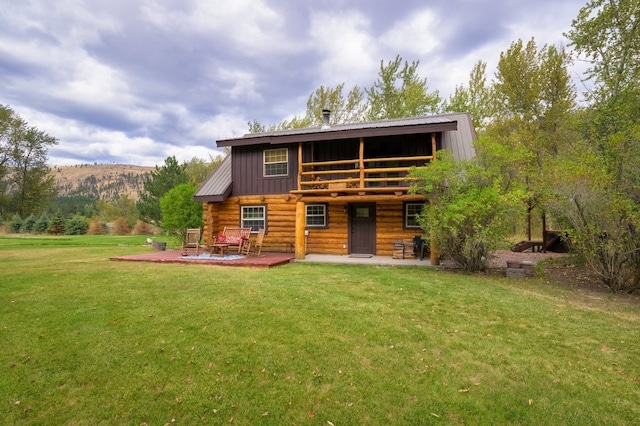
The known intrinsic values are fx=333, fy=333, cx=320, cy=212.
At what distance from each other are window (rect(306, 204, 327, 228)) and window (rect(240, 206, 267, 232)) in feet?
6.00

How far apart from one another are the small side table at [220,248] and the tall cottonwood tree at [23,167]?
127ft

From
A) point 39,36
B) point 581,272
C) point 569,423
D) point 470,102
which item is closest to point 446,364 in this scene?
point 569,423

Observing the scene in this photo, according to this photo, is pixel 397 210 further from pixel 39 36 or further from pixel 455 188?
pixel 39 36

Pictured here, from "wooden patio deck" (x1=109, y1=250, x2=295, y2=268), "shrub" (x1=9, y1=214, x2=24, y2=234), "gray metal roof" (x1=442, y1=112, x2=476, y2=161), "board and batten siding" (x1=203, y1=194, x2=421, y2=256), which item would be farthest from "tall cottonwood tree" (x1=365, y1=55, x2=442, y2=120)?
"shrub" (x1=9, y1=214, x2=24, y2=234)

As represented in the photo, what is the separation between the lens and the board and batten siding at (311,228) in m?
12.5

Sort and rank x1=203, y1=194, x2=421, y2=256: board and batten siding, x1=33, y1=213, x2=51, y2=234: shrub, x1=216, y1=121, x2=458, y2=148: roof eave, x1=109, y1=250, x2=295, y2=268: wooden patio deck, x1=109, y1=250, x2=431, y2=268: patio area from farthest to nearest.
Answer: x1=33, y1=213, x2=51, y2=234: shrub < x1=203, y1=194, x2=421, y2=256: board and batten siding < x1=216, y1=121, x2=458, y2=148: roof eave < x1=109, y1=250, x2=431, y2=268: patio area < x1=109, y1=250, x2=295, y2=268: wooden patio deck

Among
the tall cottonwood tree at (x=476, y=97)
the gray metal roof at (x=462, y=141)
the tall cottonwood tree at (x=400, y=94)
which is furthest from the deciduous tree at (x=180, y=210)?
the tall cottonwood tree at (x=476, y=97)

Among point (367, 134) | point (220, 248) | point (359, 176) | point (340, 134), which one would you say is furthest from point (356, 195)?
point (220, 248)

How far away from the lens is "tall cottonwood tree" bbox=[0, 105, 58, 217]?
36.5m

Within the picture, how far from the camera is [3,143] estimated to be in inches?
1431

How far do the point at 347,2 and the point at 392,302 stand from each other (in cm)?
1127

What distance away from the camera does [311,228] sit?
13.4 m

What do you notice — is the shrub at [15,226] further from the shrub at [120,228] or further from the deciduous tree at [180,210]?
the deciduous tree at [180,210]

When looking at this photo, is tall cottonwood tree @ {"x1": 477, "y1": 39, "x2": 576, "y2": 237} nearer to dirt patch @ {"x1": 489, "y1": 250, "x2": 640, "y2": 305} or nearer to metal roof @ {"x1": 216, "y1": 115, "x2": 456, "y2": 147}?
metal roof @ {"x1": 216, "y1": 115, "x2": 456, "y2": 147}
